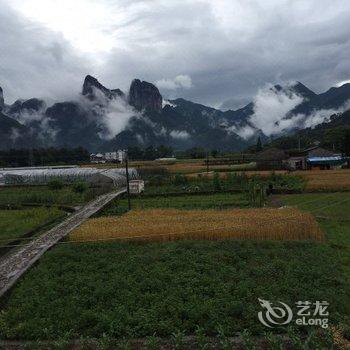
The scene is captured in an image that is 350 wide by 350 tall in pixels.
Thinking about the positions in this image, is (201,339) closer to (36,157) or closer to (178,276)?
(178,276)

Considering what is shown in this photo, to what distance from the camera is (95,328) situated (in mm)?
10961

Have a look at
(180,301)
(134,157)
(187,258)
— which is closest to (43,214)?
(187,258)

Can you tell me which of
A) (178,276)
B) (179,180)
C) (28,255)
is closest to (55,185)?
(179,180)

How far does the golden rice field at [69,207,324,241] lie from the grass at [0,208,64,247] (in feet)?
12.3

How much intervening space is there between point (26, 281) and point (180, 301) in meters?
5.56

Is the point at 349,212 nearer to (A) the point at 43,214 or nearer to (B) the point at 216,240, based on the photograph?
(B) the point at 216,240

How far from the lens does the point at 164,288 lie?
1330 cm

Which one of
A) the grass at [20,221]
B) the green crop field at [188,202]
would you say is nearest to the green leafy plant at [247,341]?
the grass at [20,221]

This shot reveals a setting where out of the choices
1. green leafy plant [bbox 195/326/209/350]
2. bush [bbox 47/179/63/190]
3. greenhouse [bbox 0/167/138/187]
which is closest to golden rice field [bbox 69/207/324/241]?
green leafy plant [bbox 195/326/209/350]

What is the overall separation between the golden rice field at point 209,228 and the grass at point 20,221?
376 centimetres

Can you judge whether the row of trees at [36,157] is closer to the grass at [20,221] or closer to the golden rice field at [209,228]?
the grass at [20,221]

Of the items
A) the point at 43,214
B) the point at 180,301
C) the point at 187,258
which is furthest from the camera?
the point at 43,214

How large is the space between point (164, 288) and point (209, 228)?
734 centimetres

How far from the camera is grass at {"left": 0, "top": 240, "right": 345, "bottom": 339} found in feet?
36.6
